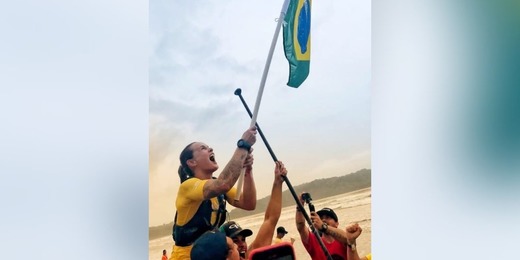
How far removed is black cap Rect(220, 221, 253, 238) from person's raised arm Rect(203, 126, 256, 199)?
0.12 meters

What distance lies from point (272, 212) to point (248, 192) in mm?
123

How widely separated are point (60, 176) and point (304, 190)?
0.96 m

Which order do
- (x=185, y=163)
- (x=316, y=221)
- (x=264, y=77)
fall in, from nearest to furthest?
(x=185, y=163), (x=264, y=77), (x=316, y=221)

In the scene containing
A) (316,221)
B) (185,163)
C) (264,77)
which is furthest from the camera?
(316,221)

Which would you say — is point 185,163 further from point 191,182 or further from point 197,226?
point 197,226

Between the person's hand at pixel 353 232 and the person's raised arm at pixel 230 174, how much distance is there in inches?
20.2

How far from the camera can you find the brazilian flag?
87.1 inches

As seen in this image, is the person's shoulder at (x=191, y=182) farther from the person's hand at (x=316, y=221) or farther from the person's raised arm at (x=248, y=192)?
the person's hand at (x=316, y=221)

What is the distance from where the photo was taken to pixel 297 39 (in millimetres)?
2236

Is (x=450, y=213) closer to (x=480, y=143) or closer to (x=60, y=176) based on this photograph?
(x=480, y=143)

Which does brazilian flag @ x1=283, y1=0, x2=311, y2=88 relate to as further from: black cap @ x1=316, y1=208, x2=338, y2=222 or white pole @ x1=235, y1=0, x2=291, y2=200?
black cap @ x1=316, y1=208, x2=338, y2=222

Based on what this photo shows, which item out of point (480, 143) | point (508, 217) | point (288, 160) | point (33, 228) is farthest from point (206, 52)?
point (508, 217)

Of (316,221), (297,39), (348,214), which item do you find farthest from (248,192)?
(297,39)

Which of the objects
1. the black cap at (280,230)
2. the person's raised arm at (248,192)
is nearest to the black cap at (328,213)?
the black cap at (280,230)
